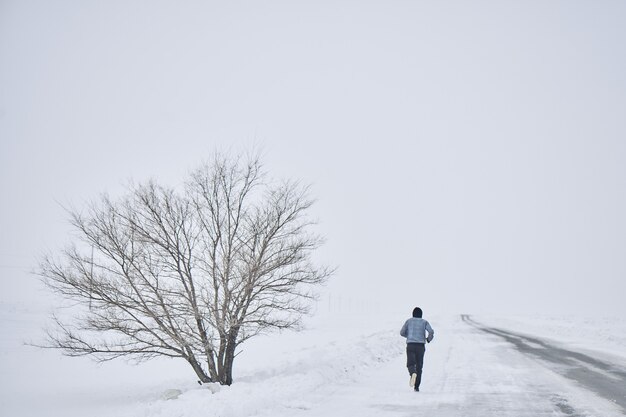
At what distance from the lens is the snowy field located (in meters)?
8.88

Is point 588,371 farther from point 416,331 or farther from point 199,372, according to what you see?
point 199,372

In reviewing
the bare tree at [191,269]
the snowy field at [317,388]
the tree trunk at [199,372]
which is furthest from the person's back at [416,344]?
the tree trunk at [199,372]

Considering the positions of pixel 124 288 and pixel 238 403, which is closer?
pixel 238 403

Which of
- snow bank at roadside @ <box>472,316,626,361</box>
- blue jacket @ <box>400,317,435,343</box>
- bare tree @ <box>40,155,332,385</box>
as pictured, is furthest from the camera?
snow bank at roadside @ <box>472,316,626,361</box>

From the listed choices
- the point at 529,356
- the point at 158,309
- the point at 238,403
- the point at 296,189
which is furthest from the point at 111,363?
the point at 529,356

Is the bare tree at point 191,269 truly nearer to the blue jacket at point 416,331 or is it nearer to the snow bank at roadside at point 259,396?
the snow bank at roadside at point 259,396

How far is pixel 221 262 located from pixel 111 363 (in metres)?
12.0

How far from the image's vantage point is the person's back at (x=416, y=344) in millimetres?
11164

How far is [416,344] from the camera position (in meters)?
11.9

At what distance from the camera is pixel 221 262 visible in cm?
1317

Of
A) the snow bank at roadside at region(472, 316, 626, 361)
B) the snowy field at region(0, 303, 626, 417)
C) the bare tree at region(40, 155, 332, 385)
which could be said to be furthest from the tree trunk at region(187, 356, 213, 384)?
the snow bank at roadside at region(472, 316, 626, 361)

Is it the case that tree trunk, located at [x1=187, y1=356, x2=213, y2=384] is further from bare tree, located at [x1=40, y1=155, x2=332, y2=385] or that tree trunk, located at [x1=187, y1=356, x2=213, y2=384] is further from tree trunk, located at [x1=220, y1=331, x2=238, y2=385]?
tree trunk, located at [x1=220, y1=331, x2=238, y2=385]

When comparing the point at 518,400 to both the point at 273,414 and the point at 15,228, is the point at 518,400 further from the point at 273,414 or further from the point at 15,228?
the point at 15,228

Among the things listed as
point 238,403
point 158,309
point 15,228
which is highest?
point 15,228
